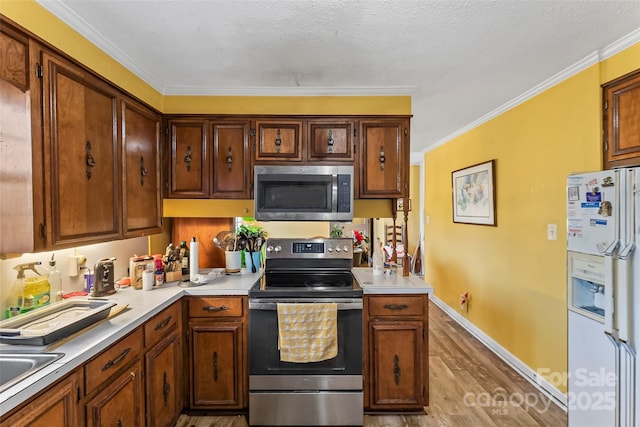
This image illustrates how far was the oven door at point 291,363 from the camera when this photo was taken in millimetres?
2076

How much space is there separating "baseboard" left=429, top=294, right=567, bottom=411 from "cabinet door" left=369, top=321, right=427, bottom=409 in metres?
1.03

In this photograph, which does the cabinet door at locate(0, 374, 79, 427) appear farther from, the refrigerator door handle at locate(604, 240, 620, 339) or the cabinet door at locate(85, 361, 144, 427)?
the refrigerator door handle at locate(604, 240, 620, 339)

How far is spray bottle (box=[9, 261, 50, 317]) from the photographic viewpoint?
5.06 ft

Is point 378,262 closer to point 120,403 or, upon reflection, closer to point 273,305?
point 273,305

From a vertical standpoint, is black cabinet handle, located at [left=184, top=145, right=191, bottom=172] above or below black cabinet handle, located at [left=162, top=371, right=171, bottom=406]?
above

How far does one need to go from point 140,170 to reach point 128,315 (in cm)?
104

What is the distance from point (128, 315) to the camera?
1.65 metres

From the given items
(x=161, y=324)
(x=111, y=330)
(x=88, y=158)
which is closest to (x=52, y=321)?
(x=111, y=330)

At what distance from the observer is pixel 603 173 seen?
162 cm

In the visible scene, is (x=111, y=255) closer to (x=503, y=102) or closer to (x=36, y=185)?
(x=36, y=185)

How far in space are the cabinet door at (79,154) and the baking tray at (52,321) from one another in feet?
1.10

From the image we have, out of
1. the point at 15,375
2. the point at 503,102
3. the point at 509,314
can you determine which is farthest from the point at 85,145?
the point at 509,314

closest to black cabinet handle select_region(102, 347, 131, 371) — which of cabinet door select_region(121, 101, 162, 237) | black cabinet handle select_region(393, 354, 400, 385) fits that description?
cabinet door select_region(121, 101, 162, 237)

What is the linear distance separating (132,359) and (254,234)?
1279mm
